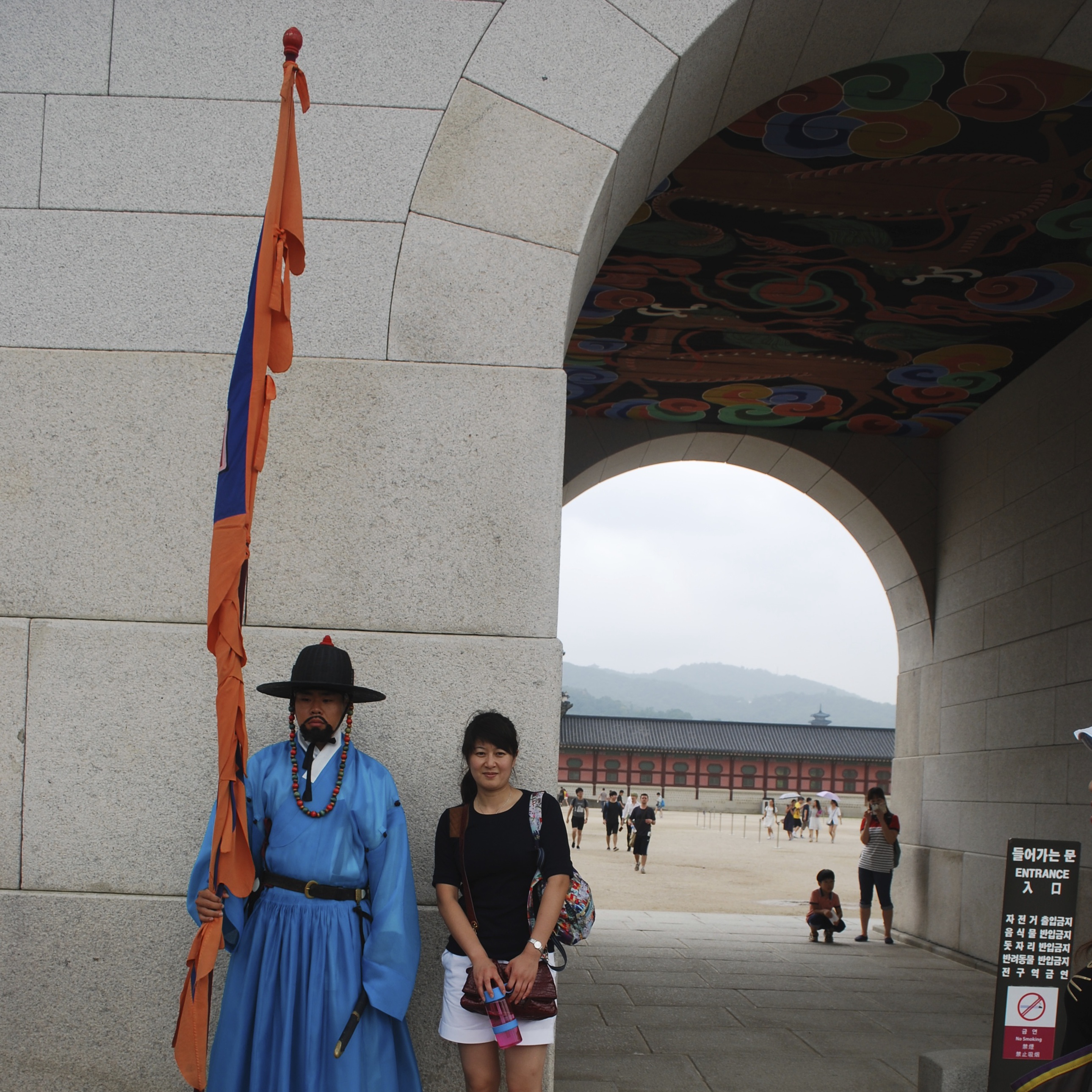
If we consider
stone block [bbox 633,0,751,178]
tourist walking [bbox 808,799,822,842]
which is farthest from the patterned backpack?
tourist walking [bbox 808,799,822,842]

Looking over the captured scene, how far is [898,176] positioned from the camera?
8062 mm

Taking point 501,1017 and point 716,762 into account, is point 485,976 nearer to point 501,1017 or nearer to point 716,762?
point 501,1017

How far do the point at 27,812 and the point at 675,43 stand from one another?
423 cm

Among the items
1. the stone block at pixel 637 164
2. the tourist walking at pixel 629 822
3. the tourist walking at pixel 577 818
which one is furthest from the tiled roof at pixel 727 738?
the stone block at pixel 637 164

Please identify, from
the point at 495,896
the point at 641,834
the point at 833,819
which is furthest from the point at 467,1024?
the point at 833,819

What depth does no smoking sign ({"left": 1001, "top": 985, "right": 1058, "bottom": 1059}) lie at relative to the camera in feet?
14.9

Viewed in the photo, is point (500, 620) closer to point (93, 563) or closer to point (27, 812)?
point (93, 563)

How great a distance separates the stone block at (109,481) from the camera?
14.9ft

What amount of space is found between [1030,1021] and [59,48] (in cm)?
592

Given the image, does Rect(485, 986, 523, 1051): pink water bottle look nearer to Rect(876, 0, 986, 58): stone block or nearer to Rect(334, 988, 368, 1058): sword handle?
Rect(334, 988, 368, 1058): sword handle

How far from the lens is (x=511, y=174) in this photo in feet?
15.8

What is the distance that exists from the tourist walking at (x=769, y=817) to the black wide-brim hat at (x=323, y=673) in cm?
4676

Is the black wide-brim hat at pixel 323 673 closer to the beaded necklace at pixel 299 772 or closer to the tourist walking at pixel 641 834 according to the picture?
the beaded necklace at pixel 299 772

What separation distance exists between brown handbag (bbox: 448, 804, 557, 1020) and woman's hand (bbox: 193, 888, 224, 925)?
2.72ft
